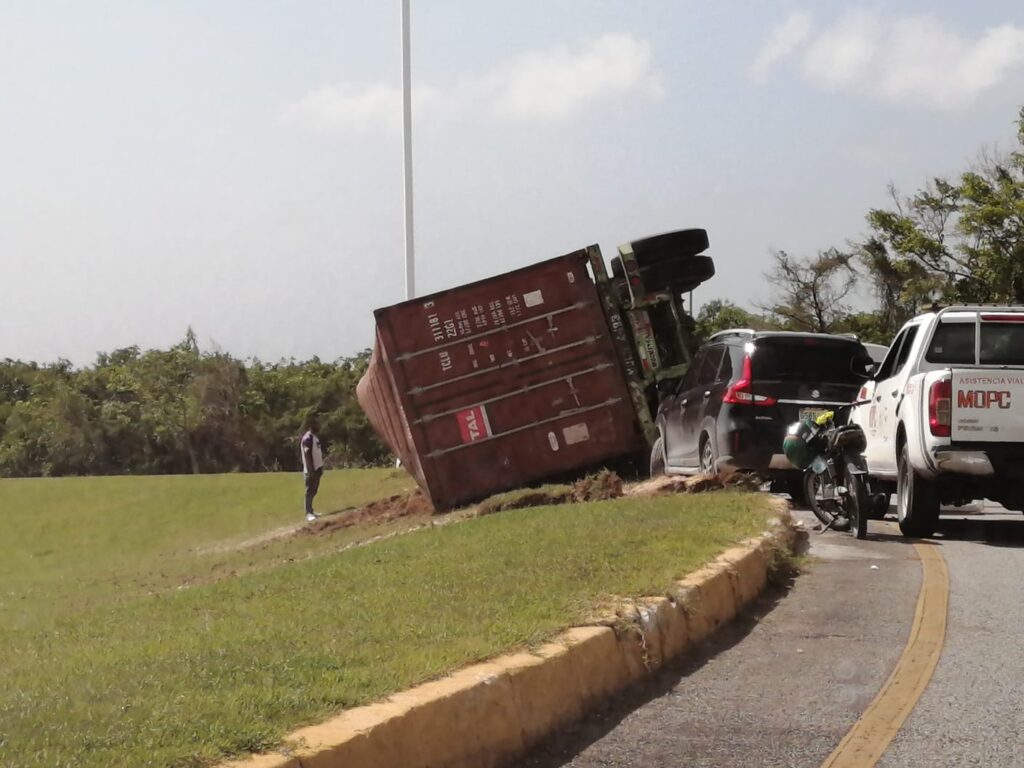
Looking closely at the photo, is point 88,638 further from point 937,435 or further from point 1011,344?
point 1011,344

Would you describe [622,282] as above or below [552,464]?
above

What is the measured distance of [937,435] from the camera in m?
11.4

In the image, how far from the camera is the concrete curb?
4.58 meters

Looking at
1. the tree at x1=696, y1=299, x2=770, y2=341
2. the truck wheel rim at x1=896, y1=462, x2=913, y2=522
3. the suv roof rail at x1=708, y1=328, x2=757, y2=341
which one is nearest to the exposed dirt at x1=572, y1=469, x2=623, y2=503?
the suv roof rail at x1=708, y1=328, x2=757, y2=341

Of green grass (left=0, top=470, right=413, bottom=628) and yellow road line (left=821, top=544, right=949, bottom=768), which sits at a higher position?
green grass (left=0, top=470, right=413, bottom=628)

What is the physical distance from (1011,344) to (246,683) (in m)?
8.72

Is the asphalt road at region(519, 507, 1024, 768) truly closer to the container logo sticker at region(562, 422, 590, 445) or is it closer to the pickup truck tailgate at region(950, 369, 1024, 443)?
the pickup truck tailgate at region(950, 369, 1024, 443)

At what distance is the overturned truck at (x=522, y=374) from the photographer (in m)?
19.1

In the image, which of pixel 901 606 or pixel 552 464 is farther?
pixel 552 464

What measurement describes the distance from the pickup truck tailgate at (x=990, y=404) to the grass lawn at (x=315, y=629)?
1.82 meters

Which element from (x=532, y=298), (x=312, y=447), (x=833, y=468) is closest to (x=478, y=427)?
(x=532, y=298)

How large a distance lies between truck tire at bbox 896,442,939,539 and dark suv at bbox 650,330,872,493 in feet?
7.97

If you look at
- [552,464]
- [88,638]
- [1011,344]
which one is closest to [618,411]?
[552,464]

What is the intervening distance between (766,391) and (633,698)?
921 centimetres
